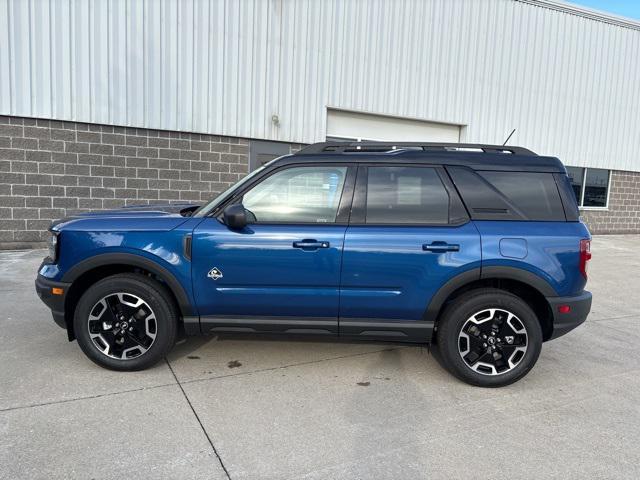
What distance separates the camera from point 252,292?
3689mm

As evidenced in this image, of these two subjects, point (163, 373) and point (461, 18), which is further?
point (461, 18)

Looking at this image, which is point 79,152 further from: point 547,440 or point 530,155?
point 547,440

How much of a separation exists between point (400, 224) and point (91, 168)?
7.80 m

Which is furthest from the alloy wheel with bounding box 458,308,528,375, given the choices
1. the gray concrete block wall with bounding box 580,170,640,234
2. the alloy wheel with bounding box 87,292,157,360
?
the gray concrete block wall with bounding box 580,170,640,234

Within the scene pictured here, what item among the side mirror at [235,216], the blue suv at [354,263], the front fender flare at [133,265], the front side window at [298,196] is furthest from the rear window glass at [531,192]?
the front fender flare at [133,265]

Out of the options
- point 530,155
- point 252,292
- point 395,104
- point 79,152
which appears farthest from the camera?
point 395,104

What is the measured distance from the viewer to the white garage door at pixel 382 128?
11719 mm

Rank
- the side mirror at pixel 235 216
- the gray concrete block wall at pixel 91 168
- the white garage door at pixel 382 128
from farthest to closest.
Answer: the white garage door at pixel 382 128 → the gray concrete block wall at pixel 91 168 → the side mirror at pixel 235 216

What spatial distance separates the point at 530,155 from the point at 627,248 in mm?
11485

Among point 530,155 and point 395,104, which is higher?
point 395,104

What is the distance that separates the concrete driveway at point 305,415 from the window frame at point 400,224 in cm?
129

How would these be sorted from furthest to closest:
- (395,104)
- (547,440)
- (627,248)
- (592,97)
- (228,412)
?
(592,97)
(627,248)
(395,104)
(228,412)
(547,440)

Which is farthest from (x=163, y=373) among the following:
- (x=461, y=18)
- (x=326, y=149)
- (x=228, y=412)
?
(x=461, y=18)

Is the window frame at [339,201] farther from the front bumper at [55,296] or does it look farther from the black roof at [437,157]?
the front bumper at [55,296]
